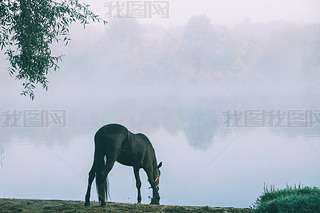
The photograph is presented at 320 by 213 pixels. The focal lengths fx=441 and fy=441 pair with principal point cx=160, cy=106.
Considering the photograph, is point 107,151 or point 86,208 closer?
point 86,208

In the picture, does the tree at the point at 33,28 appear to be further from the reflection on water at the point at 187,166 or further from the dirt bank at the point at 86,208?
the reflection on water at the point at 187,166

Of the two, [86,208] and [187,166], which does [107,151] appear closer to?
[86,208]

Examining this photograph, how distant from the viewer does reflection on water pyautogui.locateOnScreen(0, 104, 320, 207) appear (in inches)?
779

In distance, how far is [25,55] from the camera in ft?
40.0

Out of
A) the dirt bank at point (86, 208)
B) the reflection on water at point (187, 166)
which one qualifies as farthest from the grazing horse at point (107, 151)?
the reflection on water at point (187, 166)

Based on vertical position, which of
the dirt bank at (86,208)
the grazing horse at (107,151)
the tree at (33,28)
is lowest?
the dirt bank at (86,208)

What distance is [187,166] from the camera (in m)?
27.2

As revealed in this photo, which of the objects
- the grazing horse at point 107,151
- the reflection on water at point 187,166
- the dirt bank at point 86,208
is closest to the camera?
the dirt bank at point 86,208

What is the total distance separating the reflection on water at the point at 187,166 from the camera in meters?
19.8

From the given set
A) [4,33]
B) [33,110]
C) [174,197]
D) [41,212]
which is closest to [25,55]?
[4,33]

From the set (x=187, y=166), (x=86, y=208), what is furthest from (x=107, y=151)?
(x=187, y=166)

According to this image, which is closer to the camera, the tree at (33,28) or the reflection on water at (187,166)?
the tree at (33,28)

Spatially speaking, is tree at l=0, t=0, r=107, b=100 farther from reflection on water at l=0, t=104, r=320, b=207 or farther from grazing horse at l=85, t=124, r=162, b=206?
reflection on water at l=0, t=104, r=320, b=207

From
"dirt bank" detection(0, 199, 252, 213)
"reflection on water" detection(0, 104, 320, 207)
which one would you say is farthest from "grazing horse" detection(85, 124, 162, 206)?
"reflection on water" detection(0, 104, 320, 207)
